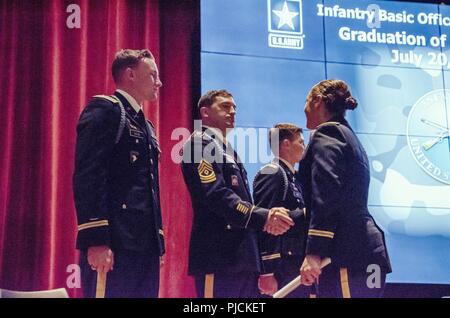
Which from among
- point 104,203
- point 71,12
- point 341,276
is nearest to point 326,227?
point 341,276

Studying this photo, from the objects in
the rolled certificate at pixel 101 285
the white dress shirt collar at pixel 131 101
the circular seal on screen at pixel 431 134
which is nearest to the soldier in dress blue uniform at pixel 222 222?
the white dress shirt collar at pixel 131 101

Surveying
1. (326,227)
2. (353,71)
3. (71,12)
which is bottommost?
(326,227)

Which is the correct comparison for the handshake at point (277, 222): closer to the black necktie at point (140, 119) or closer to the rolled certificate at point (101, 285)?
the black necktie at point (140, 119)

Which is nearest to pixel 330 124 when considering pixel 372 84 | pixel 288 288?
pixel 288 288

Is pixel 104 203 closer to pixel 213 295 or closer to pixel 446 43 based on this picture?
pixel 213 295

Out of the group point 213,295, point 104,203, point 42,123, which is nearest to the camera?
point 104,203

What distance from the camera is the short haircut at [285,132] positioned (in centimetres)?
400

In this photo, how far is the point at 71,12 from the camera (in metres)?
4.28

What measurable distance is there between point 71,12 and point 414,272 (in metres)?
2.41

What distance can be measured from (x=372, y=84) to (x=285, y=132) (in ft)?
2.23

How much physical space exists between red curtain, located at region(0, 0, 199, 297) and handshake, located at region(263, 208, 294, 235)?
0.95 m

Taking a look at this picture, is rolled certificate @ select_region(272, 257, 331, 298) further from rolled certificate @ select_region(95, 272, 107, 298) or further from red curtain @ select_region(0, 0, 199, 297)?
red curtain @ select_region(0, 0, 199, 297)

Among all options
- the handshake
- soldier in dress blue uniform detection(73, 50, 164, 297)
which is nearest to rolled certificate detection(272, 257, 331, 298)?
the handshake

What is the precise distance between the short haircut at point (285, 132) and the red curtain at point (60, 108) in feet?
1.90
